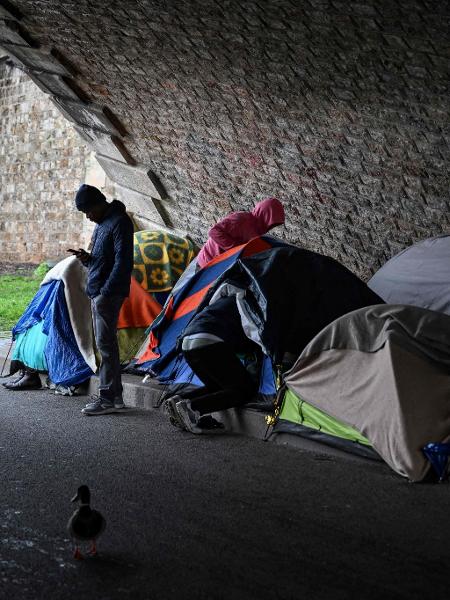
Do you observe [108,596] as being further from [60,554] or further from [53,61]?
[53,61]

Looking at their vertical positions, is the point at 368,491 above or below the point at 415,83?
below

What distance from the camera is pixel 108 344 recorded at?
6.75 meters

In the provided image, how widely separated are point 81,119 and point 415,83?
5.40m

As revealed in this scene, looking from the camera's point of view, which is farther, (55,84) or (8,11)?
(55,84)

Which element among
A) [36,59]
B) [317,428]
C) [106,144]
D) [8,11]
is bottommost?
[317,428]

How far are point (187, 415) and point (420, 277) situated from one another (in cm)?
223

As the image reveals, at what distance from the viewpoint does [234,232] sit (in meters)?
7.51

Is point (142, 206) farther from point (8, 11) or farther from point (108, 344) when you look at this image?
point (108, 344)

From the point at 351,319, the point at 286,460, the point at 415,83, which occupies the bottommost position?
the point at 286,460

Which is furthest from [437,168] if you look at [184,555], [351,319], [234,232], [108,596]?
[108,596]

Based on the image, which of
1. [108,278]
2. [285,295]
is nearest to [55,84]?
[108,278]

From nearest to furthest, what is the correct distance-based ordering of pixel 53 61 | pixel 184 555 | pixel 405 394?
pixel 184 555
pixel 405 394
pixel 53 61

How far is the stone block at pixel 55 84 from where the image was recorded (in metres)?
9.96

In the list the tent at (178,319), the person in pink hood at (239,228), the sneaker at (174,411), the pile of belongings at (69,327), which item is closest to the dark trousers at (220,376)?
the sneaker at (174,411)
